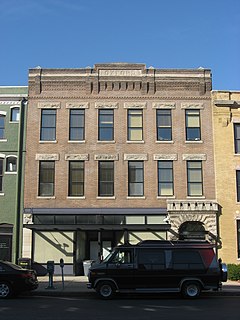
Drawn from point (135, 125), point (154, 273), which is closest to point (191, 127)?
point (135, 125)

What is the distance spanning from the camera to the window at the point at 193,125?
26.2 metres

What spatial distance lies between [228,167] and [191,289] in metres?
11.2

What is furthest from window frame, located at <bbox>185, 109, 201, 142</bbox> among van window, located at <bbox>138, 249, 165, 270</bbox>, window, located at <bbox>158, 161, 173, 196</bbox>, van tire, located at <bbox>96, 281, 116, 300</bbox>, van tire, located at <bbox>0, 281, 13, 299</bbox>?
van tire, located at <bbox>0, 281, 13, 299</bbox>

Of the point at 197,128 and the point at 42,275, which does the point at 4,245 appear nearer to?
the point at 42,275

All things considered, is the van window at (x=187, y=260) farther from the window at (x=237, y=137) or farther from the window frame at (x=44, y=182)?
the window at (x=237, y=137)

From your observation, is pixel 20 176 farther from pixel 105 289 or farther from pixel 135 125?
pixel 105 289

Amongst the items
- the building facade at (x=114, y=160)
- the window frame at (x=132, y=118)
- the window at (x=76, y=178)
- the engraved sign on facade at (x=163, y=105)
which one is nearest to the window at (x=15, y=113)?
the building facade at (x=114, y=160)

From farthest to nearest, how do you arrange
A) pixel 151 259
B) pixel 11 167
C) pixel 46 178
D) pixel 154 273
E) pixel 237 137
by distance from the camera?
pixel 237 137, pixel 11 167, pixel 46 178, pixel 151 259, pixel 154 273

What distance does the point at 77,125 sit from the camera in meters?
26.3

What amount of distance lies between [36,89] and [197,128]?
33.9 feet

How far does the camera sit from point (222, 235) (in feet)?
80.8

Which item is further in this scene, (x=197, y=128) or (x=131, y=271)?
(x=197, y=128)

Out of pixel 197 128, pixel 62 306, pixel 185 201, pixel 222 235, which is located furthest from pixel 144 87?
pixel 62 306

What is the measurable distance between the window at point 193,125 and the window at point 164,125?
112 cm
